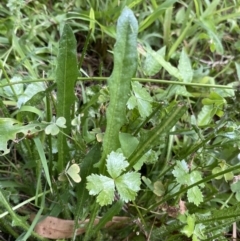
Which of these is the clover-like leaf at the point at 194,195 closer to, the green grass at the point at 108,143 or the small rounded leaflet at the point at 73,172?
the green grass at the point at 108,143

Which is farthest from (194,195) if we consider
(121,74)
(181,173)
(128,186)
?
(121,74)

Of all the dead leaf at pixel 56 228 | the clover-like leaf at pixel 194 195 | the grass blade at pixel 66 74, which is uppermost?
the grass blade at pixel 66 74

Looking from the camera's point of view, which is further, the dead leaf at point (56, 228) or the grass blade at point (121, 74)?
the dead leaf at point (56, 228)

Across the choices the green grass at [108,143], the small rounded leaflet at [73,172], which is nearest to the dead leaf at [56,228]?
the green grass at [108,143]

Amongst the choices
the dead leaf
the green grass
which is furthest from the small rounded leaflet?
the dead leaf

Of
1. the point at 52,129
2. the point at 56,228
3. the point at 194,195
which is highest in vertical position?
the point at 52,129

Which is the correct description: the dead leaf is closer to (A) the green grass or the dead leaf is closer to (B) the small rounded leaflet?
(A) the green grass

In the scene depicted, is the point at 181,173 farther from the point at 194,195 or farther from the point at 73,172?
the point at 73,172

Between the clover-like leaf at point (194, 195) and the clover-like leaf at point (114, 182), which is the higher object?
the clover-like leaf at point (114, 182)
